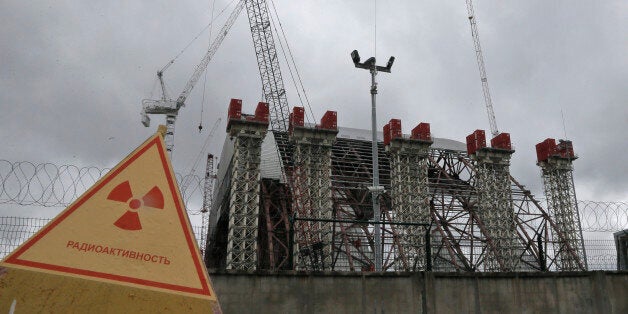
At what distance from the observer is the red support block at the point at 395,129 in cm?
5622

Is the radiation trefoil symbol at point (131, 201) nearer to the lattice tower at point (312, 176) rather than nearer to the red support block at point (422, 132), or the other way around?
the lattice tower at point (312, 176)

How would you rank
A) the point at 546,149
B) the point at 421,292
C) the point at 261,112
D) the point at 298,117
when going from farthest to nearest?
1. the point at 546,149
2. the point at 298,117
3. the point at 261,112
4. the point at 421,292

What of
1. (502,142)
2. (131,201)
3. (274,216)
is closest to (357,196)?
(274,216)

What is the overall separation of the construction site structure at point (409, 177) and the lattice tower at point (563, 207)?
20.3m

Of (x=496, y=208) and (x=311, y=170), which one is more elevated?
(x=311, y=170)

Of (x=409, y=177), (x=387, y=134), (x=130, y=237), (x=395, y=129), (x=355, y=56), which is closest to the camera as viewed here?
(x=130, y=237)

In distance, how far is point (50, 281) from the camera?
4.96 meters

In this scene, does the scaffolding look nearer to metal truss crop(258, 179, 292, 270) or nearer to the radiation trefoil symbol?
metal truss crop(258, 179, 292, 270)

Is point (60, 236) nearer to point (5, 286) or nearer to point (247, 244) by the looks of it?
point (5, 286)

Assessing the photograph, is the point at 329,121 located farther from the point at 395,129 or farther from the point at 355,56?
the point at 355,56

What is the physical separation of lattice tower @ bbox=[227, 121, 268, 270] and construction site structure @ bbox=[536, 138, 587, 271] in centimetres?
3835

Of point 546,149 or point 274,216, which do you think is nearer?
point 274,216

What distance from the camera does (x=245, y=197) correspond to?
50.1 meters

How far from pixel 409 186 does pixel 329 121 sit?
11.2 metres
